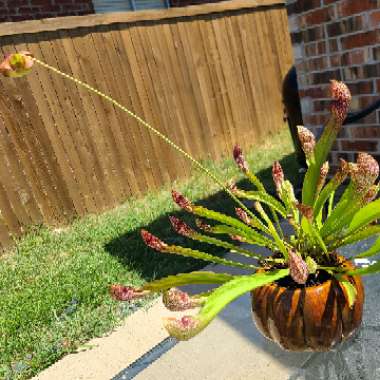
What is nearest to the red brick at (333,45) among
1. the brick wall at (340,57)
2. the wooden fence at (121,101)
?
the brick wall at (340,57)

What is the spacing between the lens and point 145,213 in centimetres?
425

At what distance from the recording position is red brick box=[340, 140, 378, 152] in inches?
98.3

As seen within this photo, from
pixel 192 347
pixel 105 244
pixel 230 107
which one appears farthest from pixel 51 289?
pixel 230 107

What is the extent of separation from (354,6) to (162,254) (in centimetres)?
216

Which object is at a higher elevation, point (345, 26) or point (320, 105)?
point (345, 26)

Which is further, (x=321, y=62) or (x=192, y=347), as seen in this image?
(x=321, y=62)

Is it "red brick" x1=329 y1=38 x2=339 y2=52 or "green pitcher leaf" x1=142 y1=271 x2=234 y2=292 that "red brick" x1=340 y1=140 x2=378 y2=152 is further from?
"green pitcher leaf" x1=142 y1=271 x2=234 y2=292

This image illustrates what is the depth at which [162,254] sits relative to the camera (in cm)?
334

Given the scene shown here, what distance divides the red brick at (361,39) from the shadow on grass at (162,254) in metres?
1.66

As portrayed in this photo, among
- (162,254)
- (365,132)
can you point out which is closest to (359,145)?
(365,132)

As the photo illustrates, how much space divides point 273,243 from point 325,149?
246mm

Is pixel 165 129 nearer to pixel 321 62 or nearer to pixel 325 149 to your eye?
pixel 321 62

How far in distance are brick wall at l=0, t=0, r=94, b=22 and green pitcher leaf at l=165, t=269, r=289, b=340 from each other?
5.74 meters

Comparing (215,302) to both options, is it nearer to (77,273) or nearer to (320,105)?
(320,105)
